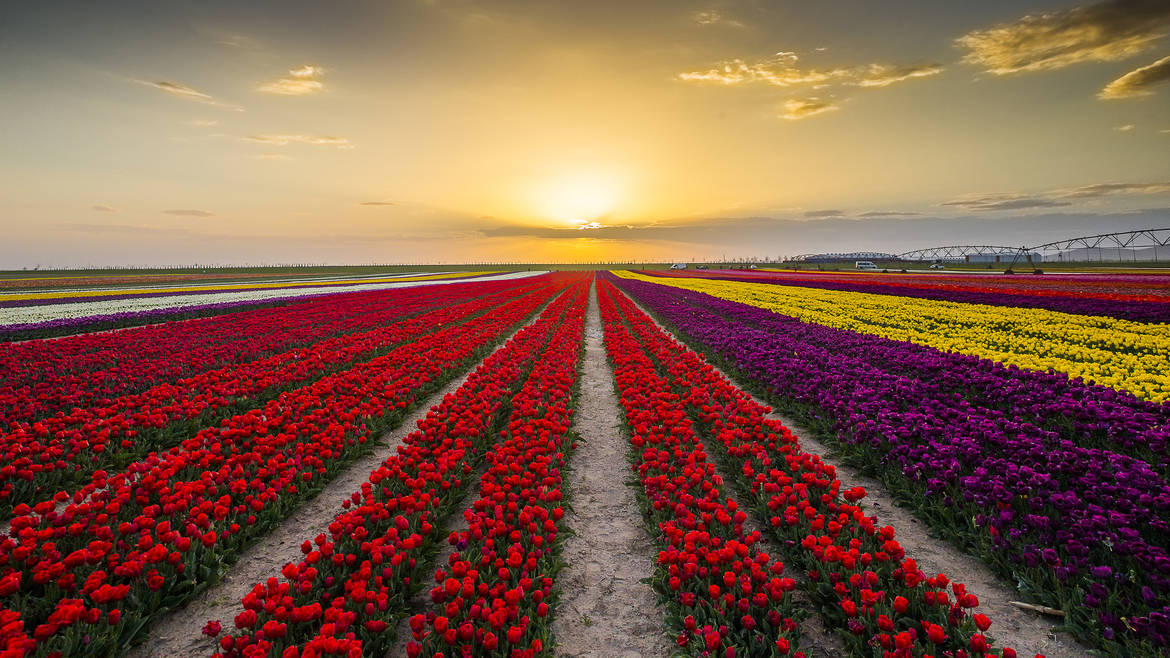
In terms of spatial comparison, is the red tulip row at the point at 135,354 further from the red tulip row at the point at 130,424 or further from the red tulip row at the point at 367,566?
the red tulip row at the point at 367,566

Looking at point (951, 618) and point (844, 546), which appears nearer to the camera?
point (951, 618)

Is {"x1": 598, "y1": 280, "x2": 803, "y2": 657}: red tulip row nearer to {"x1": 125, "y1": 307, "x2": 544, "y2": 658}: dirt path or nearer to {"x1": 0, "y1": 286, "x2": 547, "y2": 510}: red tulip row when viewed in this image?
{"x1": 125, "y1": 307, "x2": 544, "y2": 658}: dirt path

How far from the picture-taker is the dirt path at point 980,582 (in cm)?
405

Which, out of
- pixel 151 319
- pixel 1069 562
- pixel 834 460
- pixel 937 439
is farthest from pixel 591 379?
pixel 151 319

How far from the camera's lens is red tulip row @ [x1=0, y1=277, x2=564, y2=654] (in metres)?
3.99

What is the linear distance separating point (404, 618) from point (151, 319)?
29380mm

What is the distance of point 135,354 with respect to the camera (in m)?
14.3

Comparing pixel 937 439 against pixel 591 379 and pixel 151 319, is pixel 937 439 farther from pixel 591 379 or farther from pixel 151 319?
pixel 151 319

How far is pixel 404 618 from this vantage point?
4473 mm

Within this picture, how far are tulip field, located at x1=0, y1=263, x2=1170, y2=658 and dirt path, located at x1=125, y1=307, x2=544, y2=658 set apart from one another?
1.5 inches

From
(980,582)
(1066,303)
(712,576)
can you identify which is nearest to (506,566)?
(712,576)

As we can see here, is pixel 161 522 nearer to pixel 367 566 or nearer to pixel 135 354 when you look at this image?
pixel 367 566

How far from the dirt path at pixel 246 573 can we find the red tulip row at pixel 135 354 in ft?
21.2

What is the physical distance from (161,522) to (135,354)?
1332cm
